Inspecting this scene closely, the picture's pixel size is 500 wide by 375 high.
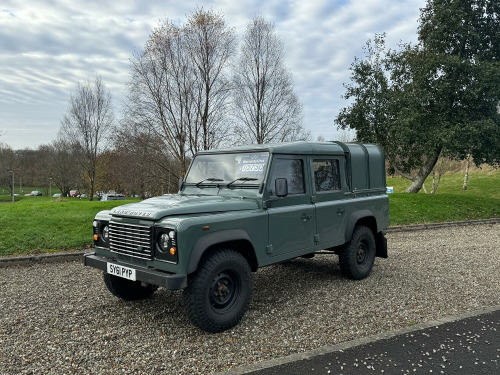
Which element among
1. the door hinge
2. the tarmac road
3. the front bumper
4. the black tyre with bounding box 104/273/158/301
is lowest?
the tarmac road

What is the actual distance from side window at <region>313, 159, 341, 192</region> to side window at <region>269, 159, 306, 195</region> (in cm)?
31

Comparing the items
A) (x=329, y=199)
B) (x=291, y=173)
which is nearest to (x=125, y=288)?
(x=291, y=173)

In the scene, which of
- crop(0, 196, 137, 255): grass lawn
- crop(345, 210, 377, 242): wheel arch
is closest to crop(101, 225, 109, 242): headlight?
crop(345, 210, 377, 242): wheel arch

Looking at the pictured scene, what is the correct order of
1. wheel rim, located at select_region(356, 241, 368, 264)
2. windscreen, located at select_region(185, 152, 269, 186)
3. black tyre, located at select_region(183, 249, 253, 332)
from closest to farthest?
black tyre, located at select_region(183, 249, 253, 332) → windscreen, located at select_region(185, 152, 269, 186) → wheel rim, located at select_region(356, 241, 368, 264)

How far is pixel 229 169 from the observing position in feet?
17.2

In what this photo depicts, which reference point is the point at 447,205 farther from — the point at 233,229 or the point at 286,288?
the point at 233,229

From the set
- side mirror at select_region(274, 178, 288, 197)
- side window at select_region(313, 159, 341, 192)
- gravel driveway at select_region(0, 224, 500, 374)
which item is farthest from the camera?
side window at select_region(313, 159, 341, 192)

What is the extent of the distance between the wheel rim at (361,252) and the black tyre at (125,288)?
340 cm

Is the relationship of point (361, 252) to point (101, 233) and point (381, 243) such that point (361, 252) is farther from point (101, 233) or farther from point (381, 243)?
point (101, 233)

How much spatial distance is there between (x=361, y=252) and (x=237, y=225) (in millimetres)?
3030

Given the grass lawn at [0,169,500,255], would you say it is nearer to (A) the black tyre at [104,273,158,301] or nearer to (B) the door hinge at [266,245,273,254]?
(A) the black tyre at [104,273,158,301]

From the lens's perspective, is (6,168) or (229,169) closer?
(229,169)

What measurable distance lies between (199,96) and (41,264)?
11042mm

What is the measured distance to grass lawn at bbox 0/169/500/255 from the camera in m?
8.40
